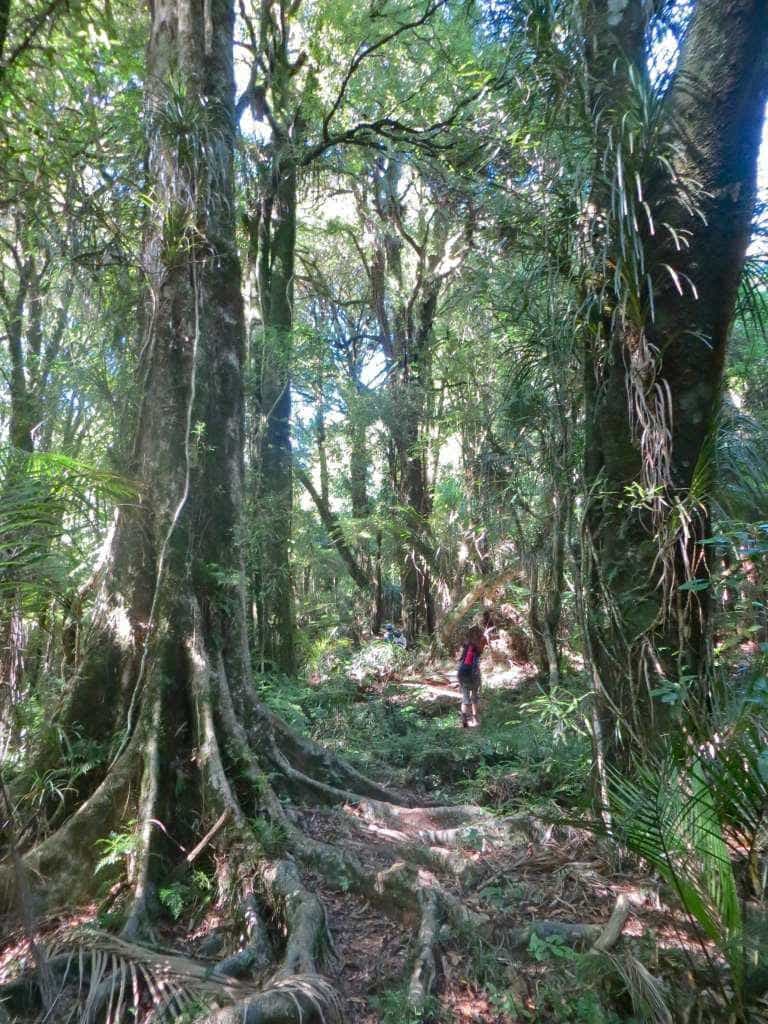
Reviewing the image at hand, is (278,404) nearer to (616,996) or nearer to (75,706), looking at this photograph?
(75,706)

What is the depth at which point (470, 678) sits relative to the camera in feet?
28.9

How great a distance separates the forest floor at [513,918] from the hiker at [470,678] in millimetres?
2661

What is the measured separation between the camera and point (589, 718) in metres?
4.04

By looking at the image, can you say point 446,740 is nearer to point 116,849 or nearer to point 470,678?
point 470,678

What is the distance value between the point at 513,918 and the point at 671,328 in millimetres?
3169

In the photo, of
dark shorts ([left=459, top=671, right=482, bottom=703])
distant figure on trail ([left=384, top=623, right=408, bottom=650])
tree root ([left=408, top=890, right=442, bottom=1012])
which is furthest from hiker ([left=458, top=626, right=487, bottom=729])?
tree root ([left=408, top=890, right=442, bottom=1012])

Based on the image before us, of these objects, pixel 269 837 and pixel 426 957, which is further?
pixel 269 837

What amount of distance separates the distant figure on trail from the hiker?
13.4ft

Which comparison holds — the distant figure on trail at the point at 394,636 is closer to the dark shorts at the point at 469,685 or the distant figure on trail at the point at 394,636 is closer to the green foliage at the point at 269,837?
the dark shorts at the point at 469,685

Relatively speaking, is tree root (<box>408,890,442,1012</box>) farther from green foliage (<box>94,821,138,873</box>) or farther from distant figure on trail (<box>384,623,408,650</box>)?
distant figure on trail (<box>384,623,408,650</box>)

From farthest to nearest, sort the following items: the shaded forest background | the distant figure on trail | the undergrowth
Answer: the distant figure on trail
the undergrowth
the shaded forest background

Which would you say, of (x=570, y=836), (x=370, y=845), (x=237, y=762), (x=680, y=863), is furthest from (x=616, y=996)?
(x=237, y=762)

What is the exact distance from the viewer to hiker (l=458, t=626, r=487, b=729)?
28.6ft

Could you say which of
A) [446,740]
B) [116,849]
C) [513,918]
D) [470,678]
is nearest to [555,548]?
[446,740]
